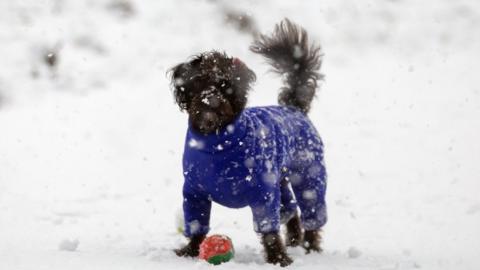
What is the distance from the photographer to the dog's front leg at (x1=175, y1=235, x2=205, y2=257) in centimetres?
389

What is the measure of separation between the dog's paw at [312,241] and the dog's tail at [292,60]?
Result: 1.03 meters

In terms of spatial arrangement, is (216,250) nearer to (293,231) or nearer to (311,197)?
(311,197)

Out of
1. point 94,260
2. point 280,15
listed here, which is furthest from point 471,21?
point 94,260

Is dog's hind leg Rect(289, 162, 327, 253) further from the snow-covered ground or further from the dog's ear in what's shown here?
the dog's ear

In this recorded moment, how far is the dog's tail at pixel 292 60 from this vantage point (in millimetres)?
4852

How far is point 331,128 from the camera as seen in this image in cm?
865

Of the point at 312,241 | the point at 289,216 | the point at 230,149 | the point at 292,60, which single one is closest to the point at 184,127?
the point at 292,60

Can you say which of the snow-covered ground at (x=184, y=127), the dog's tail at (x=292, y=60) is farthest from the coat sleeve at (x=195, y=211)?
the dog's tail at (x=292, y=60)

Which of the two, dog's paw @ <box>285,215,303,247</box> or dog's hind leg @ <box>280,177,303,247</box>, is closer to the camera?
dog's hind leg @ <box>280,177,303,247</box>

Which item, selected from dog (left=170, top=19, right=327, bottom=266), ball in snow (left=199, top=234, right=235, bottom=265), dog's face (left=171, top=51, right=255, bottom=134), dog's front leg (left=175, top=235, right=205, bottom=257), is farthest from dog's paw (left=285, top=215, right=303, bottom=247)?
dog's face (left=171, top=51, right=255, bottom=134)

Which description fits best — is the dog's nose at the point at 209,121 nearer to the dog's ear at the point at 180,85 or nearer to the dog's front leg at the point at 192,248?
the dog's ear at the point at 180,85

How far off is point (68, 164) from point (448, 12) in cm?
850

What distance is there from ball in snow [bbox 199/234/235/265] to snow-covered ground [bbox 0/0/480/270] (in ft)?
0.42

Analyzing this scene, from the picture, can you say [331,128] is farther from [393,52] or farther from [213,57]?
[213,57]
